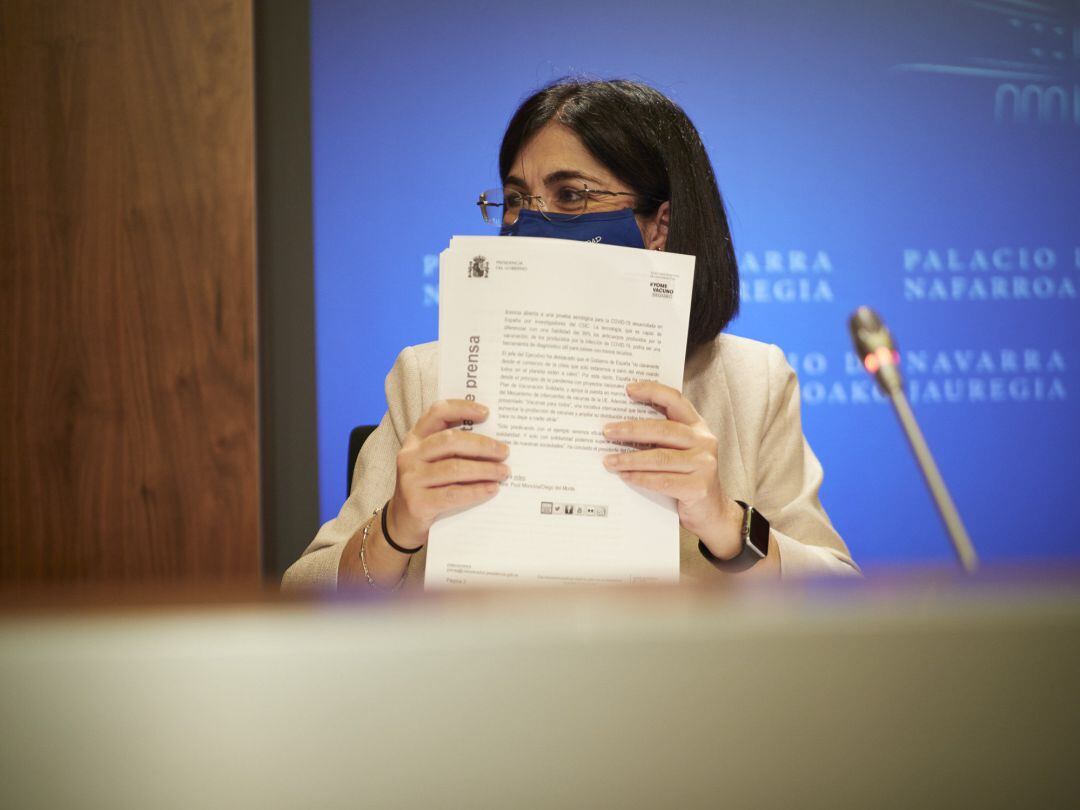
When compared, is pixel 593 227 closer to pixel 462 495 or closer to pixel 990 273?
pixel 462 495

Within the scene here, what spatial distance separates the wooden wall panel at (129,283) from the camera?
7.60 ft

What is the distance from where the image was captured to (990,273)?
2.51 m

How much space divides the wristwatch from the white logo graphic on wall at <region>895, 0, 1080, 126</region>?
6.30ft

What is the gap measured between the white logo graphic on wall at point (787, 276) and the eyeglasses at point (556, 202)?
45.2 inches

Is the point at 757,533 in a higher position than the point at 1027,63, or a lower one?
lower

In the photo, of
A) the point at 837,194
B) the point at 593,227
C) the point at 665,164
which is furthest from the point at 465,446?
the point at 837,194

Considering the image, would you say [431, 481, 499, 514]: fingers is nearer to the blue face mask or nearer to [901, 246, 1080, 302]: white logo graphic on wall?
the blue face mask

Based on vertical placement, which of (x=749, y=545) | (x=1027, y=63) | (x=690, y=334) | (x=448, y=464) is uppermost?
(x=1027, y=63)

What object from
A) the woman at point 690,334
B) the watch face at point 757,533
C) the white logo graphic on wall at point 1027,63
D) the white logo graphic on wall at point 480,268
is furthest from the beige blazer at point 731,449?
the white logo graphic on wall at point 1027,63

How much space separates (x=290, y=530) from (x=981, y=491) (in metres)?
1.89

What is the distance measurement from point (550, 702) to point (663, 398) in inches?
31.2

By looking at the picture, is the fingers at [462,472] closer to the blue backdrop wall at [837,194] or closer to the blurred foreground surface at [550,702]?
the blurred foreground surface at [550,702]

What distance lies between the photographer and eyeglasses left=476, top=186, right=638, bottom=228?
1337mm

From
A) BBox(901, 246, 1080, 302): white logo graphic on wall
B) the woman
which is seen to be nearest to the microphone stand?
the woman
